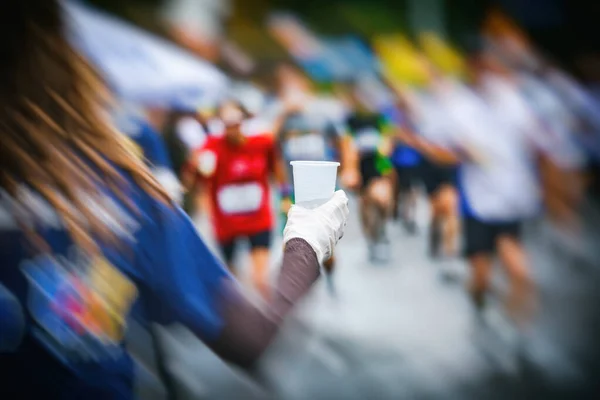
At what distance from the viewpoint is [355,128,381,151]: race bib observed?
236cm

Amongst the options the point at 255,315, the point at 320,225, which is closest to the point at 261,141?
the point at 320,225

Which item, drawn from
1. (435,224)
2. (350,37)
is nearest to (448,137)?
(435,224)

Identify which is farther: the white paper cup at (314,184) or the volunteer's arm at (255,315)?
the white paper cup at (314,184)

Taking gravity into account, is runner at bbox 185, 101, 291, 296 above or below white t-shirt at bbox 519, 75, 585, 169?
above

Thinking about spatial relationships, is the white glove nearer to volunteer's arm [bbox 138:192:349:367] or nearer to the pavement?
volunteer's arm [bbox 138:192:349:367]

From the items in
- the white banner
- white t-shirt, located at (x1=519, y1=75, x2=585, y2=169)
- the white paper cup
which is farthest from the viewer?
white t-shirt, located at (x1=519, y1=75, x2=585, y2=169)

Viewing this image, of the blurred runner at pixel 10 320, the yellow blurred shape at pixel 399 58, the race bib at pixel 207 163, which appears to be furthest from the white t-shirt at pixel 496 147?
the blurred runner at pixel 10 320

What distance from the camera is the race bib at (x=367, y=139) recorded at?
2363mm

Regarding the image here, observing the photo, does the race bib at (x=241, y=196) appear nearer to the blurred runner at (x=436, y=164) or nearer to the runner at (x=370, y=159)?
the runner at (x=370, y=159)

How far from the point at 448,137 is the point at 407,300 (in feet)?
2.86

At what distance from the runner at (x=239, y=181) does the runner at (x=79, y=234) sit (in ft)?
5.13

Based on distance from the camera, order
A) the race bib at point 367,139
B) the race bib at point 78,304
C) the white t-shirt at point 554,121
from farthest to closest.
Answer: the white t-shirt at point 554,121, the race bib at point 367,139, the race bib at point 78,304

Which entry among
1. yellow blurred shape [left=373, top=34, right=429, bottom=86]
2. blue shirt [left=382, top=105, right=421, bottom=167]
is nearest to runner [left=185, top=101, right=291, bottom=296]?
blue shirt [left=382, top=105, right=421, bottom=167]

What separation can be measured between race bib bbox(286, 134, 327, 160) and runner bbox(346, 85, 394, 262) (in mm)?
184
